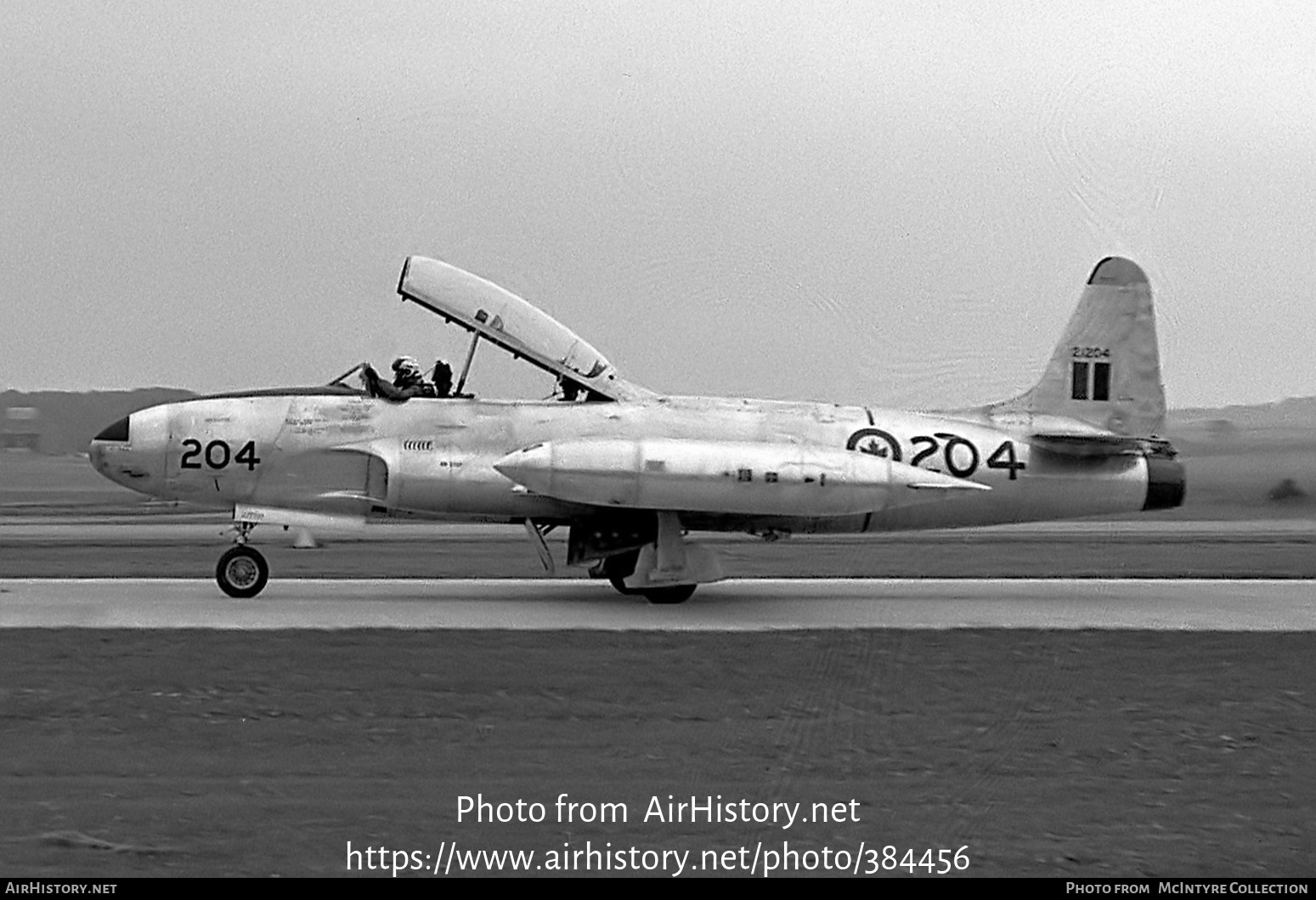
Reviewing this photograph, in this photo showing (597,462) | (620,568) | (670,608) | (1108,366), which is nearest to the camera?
(597,462)

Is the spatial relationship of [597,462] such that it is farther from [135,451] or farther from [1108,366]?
[1108,366]

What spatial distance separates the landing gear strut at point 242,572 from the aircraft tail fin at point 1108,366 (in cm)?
935

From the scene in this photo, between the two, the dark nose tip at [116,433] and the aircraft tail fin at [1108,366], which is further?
the aircraft tail fin at [1108,366]

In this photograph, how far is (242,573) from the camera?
19.2m

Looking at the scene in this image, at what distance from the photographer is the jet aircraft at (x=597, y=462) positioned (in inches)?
730

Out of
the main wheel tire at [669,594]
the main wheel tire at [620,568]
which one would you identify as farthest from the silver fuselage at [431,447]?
the main wheel tire at [620,568]

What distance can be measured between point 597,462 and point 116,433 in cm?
601

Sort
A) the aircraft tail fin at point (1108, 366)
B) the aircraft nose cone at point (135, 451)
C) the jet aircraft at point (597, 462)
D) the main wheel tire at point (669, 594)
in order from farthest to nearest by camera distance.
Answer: the aircraft tail fin at point (1108, 366) → the main wheel tire at point (669, 594) → the aircraft nose cone at point (135, 451) → the jet aircraft at point (597, 462)

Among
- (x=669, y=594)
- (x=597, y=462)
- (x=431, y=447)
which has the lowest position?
(x=669, y=594)

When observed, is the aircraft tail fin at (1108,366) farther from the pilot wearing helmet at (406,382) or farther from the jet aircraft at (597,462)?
the pilot wearing helmet at (406,382)

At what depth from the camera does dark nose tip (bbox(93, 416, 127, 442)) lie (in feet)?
63.6

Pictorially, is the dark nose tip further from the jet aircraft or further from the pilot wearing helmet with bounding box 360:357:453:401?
the pilot wearing helmet with bounding box 360:357:453:401

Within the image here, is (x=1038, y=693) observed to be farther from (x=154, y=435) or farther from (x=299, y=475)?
(x=154, y=435)

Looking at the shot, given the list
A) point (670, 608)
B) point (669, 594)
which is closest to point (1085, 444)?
point (669, 594)
